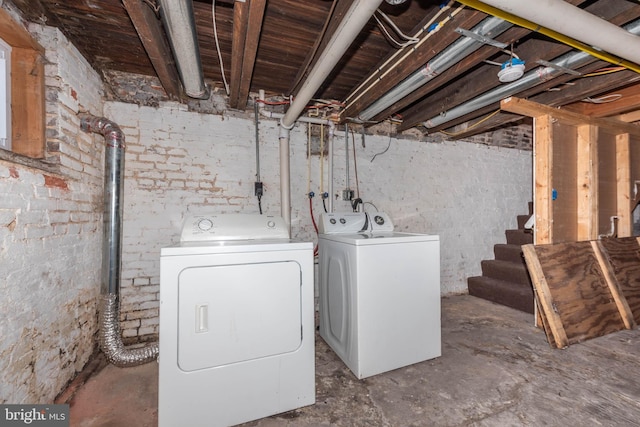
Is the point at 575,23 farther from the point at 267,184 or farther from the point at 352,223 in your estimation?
the point at 267,184

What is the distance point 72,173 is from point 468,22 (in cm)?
261

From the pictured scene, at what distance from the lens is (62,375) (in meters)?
1.65

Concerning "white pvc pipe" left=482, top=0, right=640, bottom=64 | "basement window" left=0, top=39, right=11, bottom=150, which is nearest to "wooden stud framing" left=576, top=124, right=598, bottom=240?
"white pvc pipe" left=482, top=0, right=640, bottom=64

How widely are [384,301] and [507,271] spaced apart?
7.91ft

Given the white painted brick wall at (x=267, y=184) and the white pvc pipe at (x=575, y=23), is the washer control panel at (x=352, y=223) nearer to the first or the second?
the white painted brick wall at (x=267, y=184)

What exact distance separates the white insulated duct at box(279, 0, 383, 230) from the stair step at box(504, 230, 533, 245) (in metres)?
3.23

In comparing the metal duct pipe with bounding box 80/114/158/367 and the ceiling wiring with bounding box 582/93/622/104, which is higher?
the ceiling wiring with bounding box 582/93/622/104

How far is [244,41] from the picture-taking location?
167cm

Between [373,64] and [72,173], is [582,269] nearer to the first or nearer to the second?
[373,64]

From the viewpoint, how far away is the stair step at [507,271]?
3.16 m

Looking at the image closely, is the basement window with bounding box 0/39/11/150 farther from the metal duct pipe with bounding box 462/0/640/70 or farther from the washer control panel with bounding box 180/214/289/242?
the metal duct pipe with bounding box 462/0/640/70

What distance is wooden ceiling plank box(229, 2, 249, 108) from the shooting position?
1433 millimetres

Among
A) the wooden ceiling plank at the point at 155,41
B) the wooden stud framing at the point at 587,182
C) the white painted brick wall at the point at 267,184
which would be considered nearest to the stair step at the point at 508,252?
the white painted brick wall at the point at 267,184

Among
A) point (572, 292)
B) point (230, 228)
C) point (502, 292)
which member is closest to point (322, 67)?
point (230, 228)
